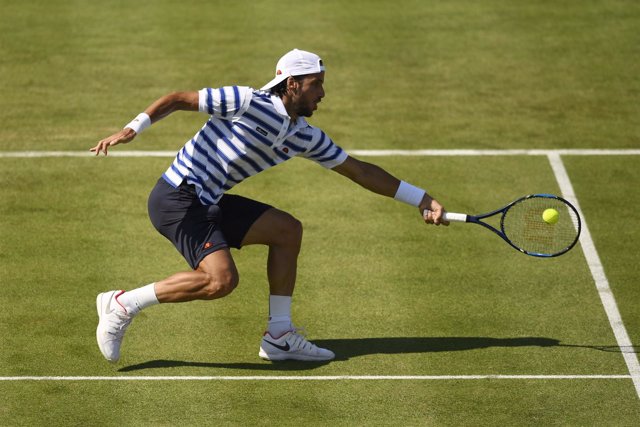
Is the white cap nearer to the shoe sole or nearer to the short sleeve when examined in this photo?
the short sleeve

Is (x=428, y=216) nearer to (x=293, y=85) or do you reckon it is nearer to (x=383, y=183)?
(x=383, y=183)

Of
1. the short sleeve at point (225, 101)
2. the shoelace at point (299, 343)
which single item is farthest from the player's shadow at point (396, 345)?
the short sleeve at point (225, 101)

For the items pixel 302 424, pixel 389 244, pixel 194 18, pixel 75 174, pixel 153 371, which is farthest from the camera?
pixel 194 18

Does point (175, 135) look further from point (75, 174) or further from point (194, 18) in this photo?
point (194, 18)

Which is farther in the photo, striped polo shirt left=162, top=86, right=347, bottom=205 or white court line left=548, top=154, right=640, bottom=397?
white court line left=548, top=154, right=640, bottom=397

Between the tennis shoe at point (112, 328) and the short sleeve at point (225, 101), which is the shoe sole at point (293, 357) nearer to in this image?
the tennis shoe at point (112, 328)

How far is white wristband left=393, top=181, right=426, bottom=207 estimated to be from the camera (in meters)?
10.3

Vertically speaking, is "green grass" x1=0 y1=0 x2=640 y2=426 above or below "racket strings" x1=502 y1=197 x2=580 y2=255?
below

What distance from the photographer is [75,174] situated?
13.8 m

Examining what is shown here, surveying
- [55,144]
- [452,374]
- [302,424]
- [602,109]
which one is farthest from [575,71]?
[302,424]

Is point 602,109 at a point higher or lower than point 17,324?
lower

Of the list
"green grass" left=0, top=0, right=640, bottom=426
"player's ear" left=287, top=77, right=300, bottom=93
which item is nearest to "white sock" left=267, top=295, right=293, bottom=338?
"green grass" left=0, top=0, right=640, bottom=426

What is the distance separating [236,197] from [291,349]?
1.19 m

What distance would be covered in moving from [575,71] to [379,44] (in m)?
2.37
